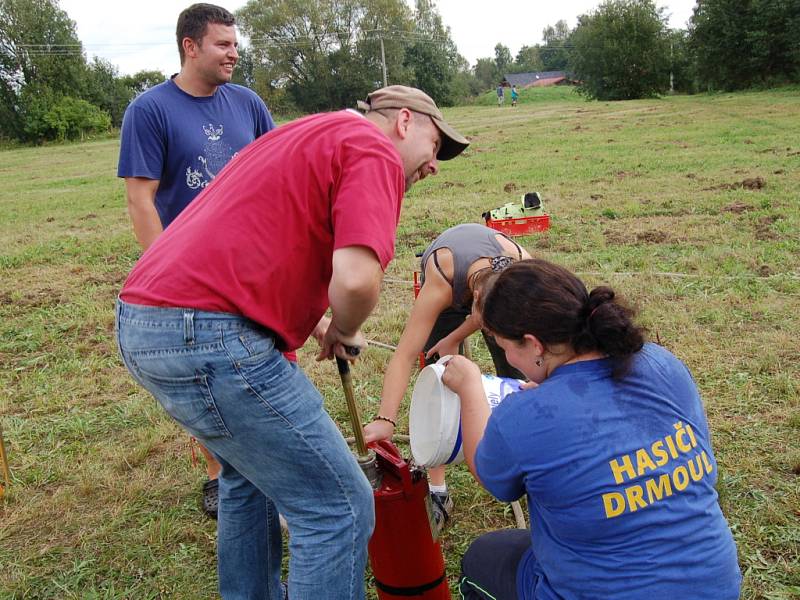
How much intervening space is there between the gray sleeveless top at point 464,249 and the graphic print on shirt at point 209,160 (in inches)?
34.9

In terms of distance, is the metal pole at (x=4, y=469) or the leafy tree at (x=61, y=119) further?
the leafy tree at (x=61, y=119)

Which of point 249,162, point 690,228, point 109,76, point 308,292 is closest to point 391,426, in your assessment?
point 308,292

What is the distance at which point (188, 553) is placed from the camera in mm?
2713

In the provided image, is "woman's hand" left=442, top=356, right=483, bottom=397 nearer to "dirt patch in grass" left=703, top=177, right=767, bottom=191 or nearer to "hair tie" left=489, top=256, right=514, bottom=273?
"hair tie" left=489, top=256, right=514, bottom=273

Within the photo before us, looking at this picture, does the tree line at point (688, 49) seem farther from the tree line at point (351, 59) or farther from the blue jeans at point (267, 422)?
the blue jeans at point (267, 422)

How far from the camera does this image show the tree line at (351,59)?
30.3m

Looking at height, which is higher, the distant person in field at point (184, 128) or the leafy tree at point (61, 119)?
the leafy tree at point (61, 119)

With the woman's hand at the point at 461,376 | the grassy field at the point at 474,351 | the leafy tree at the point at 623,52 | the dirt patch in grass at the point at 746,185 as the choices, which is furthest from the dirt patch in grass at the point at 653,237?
the leafy tree at the point at 623,52

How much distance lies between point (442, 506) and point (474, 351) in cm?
169

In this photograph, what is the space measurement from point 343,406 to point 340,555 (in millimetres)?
2126

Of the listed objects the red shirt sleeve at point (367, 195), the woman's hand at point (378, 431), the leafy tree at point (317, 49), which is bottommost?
the woman's hand at point (378, 431)

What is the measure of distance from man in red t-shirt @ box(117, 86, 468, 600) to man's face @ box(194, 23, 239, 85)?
3.75 feet

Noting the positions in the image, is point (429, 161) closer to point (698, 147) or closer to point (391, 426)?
point (391, 426)

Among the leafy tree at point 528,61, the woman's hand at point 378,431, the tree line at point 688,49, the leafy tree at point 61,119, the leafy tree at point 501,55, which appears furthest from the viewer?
the leafy tree at point 501,55
